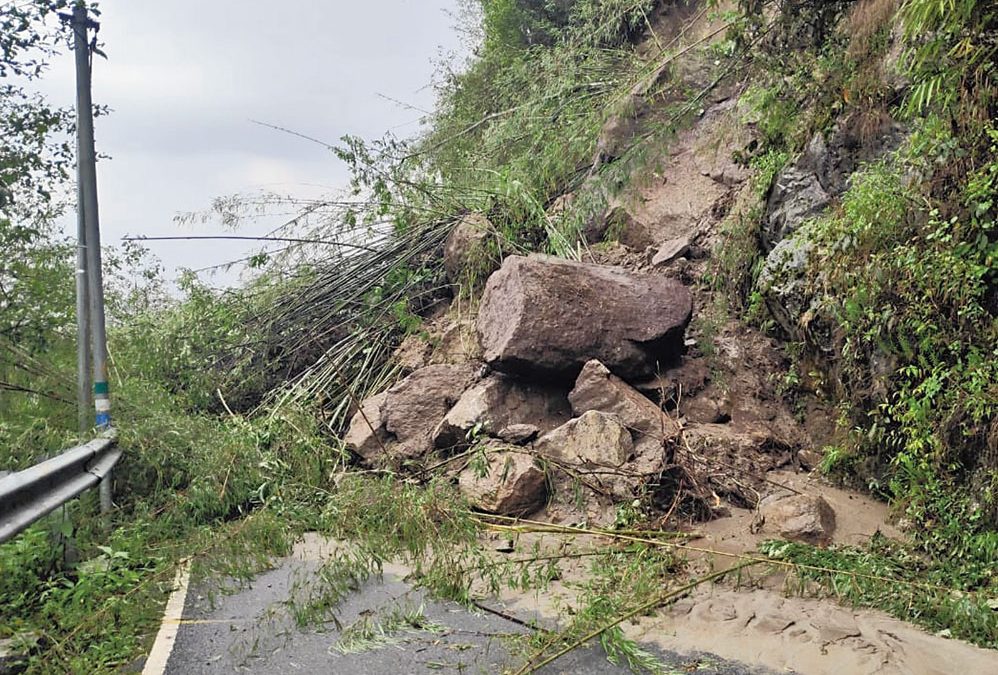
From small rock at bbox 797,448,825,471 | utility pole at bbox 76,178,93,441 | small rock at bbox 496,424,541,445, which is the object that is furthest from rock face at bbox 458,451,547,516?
utility pole at bbox 76,178,93,441

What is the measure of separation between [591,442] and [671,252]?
3066mm

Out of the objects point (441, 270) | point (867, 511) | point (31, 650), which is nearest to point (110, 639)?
point (31, 650)

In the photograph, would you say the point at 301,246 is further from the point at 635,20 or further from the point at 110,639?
the point at 110,639

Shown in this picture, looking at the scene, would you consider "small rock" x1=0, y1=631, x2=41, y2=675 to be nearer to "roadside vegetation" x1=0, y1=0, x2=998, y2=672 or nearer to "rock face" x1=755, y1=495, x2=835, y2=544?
"roadside vegetation" x1=0, y1=0, x2=998, y2=672

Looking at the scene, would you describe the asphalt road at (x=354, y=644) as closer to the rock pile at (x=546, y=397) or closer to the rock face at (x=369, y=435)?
the rock pile at (x=546, y=397)

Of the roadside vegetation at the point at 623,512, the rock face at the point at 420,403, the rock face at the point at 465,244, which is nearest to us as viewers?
the roadside vegetation at the point at 623,512

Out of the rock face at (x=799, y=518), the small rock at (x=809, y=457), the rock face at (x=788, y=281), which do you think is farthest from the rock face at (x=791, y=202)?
the rock face at (x=799, y=518)

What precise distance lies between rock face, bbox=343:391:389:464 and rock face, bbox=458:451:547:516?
1.30 meters

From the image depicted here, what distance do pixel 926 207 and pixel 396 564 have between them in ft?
14.0

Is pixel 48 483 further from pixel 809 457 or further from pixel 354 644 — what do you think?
pixel 809 457

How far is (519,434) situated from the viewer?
7.21 metres

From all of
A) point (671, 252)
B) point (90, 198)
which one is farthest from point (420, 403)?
point (90, 198)

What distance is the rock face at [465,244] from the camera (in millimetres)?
9852

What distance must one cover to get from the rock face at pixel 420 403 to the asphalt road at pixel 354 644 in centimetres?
309
